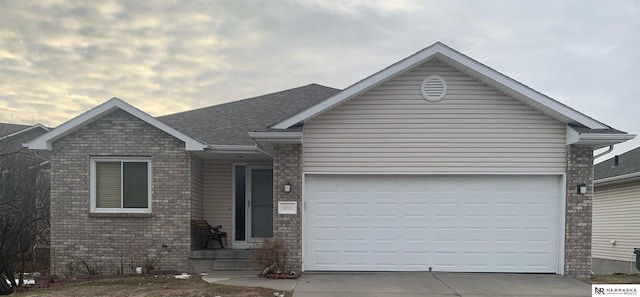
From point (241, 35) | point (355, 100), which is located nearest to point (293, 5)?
point (241, 35)

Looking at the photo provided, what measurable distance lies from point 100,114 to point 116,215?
238 centimetres

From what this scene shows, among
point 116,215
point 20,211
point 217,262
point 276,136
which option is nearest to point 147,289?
point 217,262

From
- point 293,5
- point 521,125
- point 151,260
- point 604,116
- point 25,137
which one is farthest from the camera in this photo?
point 25,137

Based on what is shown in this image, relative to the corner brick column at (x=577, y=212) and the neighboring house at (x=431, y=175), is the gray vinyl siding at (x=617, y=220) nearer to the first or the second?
the corner brick column at (x=577, y=212)

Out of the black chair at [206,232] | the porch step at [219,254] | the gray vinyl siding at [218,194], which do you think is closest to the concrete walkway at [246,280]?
the porch step at [219,254]

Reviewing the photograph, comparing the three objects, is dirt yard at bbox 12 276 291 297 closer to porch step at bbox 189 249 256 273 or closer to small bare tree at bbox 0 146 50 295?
small bare tree at bbox 0 146 50 295

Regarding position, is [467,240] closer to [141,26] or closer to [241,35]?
[241,35]

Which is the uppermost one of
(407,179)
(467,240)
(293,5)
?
(293,5)

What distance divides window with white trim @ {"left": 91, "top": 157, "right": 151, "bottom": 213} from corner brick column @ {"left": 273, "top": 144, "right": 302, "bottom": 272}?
324cm

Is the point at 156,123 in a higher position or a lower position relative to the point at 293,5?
lower

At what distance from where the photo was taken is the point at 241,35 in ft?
46.5

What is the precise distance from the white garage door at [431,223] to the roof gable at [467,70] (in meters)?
1.38

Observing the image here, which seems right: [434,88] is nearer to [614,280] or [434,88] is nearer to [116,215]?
[614,280]

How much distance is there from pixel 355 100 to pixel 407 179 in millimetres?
2096
